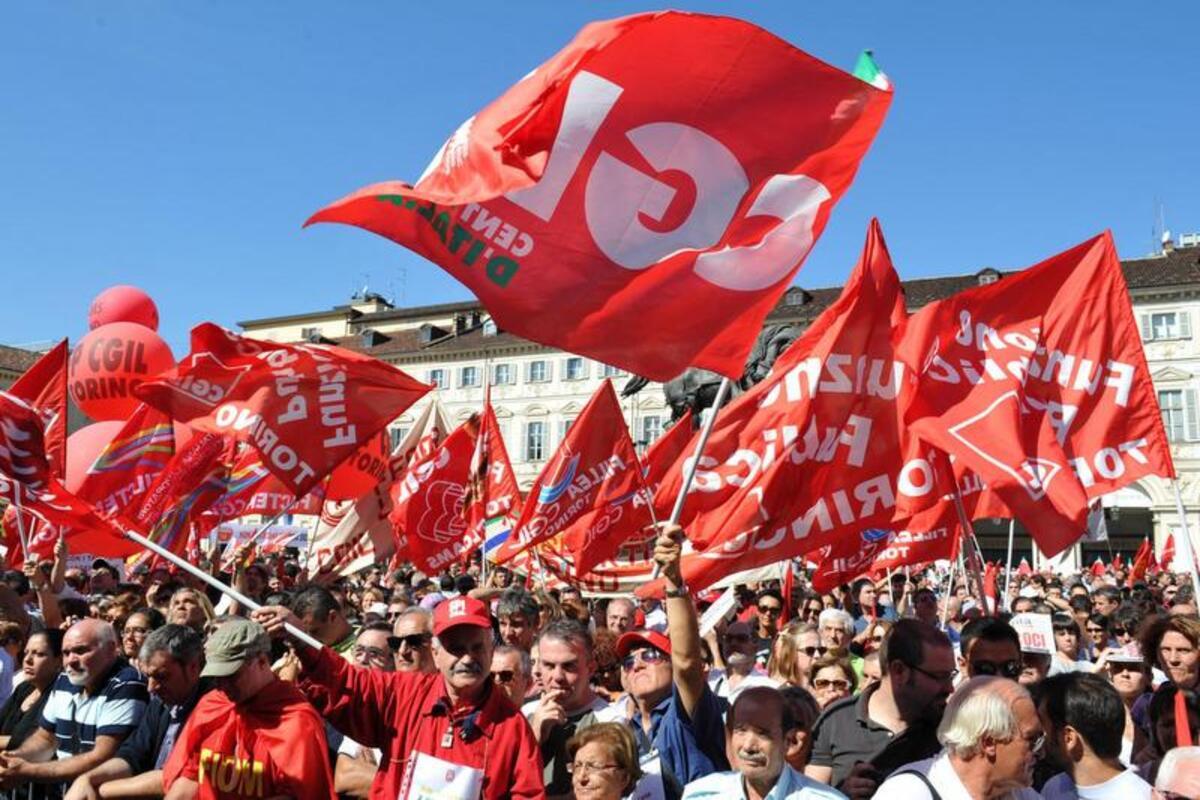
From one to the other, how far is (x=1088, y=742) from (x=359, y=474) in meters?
9.59

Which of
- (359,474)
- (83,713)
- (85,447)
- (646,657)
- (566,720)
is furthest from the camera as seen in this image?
(85,447)

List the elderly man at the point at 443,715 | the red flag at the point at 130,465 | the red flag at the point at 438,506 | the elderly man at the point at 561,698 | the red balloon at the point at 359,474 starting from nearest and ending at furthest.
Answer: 1. the elderly man at the point at 443,715
2. the elderly man at the point at 561,698
3. the red flag at the point at 130,465
4. the red balloon at the point at 359,474
5. the red flag at the point at 438,506

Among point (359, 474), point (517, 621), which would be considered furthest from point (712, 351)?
point (359, 474)

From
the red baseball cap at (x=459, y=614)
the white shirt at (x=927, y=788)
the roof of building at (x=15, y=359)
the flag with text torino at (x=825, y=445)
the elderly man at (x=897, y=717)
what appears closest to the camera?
the white shirt at (x=927, y=788)

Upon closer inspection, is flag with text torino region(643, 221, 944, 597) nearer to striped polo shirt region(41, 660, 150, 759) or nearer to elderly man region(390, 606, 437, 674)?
elderly man region(390, 606, 437, 674)

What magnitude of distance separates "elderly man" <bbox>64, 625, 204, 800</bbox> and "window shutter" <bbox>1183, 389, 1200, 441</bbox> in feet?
181

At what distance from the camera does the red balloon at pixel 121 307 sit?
15.2 metres

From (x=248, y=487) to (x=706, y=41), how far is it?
29.7ft

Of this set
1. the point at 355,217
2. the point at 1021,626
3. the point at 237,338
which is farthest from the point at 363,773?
the point at 237,338

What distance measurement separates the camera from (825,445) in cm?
648

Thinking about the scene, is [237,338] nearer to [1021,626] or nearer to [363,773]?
[363,773]

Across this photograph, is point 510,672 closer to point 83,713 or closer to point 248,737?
point 248,737

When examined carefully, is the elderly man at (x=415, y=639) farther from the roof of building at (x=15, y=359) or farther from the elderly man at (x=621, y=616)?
the roof of building at (x=15, y=359)

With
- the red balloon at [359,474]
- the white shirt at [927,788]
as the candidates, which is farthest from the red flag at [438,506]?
the white shirt at [927,788]
